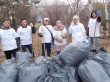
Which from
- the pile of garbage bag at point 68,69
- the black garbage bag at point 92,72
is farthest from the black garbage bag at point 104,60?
the black garbage bag at point 92,72

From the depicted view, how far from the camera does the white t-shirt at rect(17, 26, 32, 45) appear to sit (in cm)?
524

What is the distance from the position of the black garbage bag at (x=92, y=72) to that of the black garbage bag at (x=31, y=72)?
546mm

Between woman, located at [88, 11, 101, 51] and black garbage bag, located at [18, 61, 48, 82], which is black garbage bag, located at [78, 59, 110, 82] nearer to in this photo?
black garbage bag, located at [18, 61, 48, 82]

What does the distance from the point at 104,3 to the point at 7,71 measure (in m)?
9.75

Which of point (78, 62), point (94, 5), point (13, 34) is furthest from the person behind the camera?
point (94, 5)

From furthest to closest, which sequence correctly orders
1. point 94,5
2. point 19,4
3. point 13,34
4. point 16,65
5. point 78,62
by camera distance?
1. point 19,4
2. point 94,5
3. point 13,34
4. point 16,65
5. point 78,62

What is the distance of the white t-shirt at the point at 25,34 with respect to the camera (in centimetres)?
524

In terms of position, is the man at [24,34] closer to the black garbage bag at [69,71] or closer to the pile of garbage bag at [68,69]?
the pile of garbage bag at [68,69]

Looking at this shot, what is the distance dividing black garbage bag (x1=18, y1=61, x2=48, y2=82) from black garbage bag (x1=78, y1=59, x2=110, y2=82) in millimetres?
546

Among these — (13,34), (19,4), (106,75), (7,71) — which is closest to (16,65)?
(7,71)

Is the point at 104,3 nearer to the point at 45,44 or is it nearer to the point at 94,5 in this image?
the point at 94,5

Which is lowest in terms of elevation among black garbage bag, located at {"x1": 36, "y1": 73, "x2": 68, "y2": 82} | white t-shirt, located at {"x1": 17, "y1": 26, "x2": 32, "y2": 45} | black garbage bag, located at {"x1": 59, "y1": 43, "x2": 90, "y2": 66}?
black garbage bag, located at {"x1": 36, "y1": 73, "x2": 68, "y2": 82}

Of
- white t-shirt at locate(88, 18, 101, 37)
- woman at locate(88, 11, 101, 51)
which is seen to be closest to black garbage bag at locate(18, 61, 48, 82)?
woman at locate(88, 11, 101, 51)

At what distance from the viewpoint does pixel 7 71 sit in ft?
9.97
